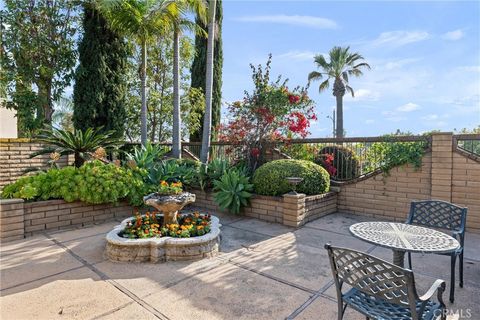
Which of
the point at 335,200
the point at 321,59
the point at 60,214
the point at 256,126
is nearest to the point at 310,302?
the point at 335,200

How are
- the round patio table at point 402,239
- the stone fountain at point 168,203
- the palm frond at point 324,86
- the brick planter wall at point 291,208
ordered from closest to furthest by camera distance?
the round patio table at point 402,239, the stone fountain at point 168,203, the brick planter wall at point 291,208, the palm frond at point 324,86

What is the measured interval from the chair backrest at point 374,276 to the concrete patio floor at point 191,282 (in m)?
0.74

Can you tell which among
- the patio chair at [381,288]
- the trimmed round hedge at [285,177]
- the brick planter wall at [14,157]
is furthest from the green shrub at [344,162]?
the brick planter wall at [14,157]

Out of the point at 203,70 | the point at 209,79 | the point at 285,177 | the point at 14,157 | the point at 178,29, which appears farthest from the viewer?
the point at 203,70

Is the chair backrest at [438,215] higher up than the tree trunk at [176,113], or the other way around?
the tree trunk at [176,113]

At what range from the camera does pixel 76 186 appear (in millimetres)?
4633

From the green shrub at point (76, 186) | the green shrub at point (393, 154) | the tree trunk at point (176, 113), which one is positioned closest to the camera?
the green shrub at point (76, 186)

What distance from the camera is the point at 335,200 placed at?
5906 millimetres

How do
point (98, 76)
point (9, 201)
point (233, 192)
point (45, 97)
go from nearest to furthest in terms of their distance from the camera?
point (9, 201), point (233, 192), point (45, 97), point (98, 76)

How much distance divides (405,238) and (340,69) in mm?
18570

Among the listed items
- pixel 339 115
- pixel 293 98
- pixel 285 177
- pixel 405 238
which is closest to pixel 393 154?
pixel 285 177

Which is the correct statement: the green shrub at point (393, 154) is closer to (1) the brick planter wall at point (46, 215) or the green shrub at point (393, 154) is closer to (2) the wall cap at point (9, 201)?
(1) the brick planter wall at point (46, 215)

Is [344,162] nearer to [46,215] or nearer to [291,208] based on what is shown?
[291,208]

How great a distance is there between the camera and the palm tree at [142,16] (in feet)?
24.6
